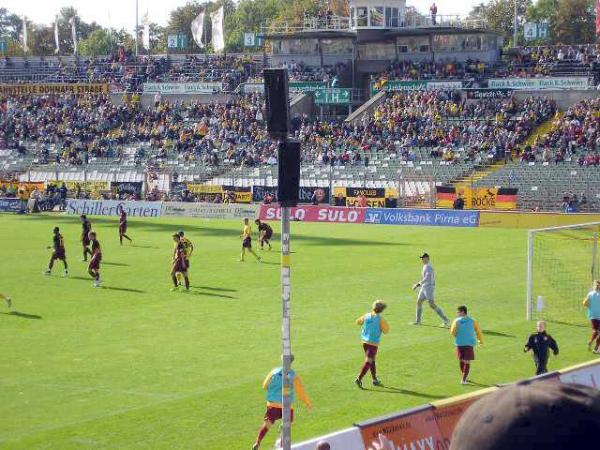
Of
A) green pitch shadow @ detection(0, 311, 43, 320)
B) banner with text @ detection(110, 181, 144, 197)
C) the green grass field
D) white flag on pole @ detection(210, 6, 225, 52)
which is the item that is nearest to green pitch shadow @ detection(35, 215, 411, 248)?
the green grass field

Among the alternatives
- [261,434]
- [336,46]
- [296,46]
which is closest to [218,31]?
[296,46]

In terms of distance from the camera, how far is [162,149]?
240ft

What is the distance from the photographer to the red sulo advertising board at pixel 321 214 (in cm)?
5466

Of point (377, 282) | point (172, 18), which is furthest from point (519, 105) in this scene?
point (172, 18)

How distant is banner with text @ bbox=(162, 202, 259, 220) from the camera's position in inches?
2260

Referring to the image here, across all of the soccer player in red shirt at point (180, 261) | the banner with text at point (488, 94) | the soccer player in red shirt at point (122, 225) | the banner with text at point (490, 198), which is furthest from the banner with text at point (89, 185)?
the soccer player in red shirt at point (180, 261)

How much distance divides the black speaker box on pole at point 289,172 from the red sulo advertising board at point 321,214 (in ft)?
146

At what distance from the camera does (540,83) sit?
2709 inches

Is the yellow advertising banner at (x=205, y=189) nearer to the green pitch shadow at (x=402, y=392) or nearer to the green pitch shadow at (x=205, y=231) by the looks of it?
the green pitch shadow at (x=205, y=231)

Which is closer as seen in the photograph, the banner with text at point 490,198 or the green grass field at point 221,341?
the green grass field at point 221,341

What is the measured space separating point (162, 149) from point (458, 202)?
2651 centimetres

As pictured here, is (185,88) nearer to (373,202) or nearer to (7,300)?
(373,202)

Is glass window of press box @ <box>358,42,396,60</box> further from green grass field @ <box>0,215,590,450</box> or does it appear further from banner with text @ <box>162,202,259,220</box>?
green grass field @ <box>0,215,590,450</box>

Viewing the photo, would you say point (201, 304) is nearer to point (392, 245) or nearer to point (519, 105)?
point (392, 245)
